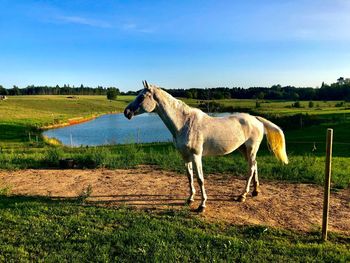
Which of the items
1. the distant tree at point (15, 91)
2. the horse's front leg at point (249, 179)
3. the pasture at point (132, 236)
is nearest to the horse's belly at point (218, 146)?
the horse's front leg at point (249, 179)

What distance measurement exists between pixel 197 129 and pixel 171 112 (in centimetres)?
64

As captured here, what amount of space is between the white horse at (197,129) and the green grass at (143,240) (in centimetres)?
122

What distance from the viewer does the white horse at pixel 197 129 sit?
6688mm

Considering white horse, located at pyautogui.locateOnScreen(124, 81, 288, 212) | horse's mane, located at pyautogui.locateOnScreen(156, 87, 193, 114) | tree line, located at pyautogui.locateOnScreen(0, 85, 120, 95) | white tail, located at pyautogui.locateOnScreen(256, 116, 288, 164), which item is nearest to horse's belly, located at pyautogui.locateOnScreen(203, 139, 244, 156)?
white horse, located at pyautogui.locateOnScreen(124, 81, 288, 212)

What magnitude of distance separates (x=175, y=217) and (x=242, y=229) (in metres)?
1.28

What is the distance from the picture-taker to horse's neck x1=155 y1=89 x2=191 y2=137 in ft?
22.2

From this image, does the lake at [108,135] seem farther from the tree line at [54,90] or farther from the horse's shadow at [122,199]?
the tree line at [54,90]

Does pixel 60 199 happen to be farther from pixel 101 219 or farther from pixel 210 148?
pixel 210 148

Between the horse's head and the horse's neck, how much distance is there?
156 mm

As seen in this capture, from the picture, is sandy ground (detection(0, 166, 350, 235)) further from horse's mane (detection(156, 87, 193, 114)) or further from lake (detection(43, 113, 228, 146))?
lake (detection(43, 113, 228, 146))

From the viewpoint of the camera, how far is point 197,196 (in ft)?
26.1

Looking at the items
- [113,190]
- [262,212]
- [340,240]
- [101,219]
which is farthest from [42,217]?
[340,240]

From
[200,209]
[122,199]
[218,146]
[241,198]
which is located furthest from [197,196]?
[122,199]

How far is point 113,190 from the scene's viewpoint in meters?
8.31
